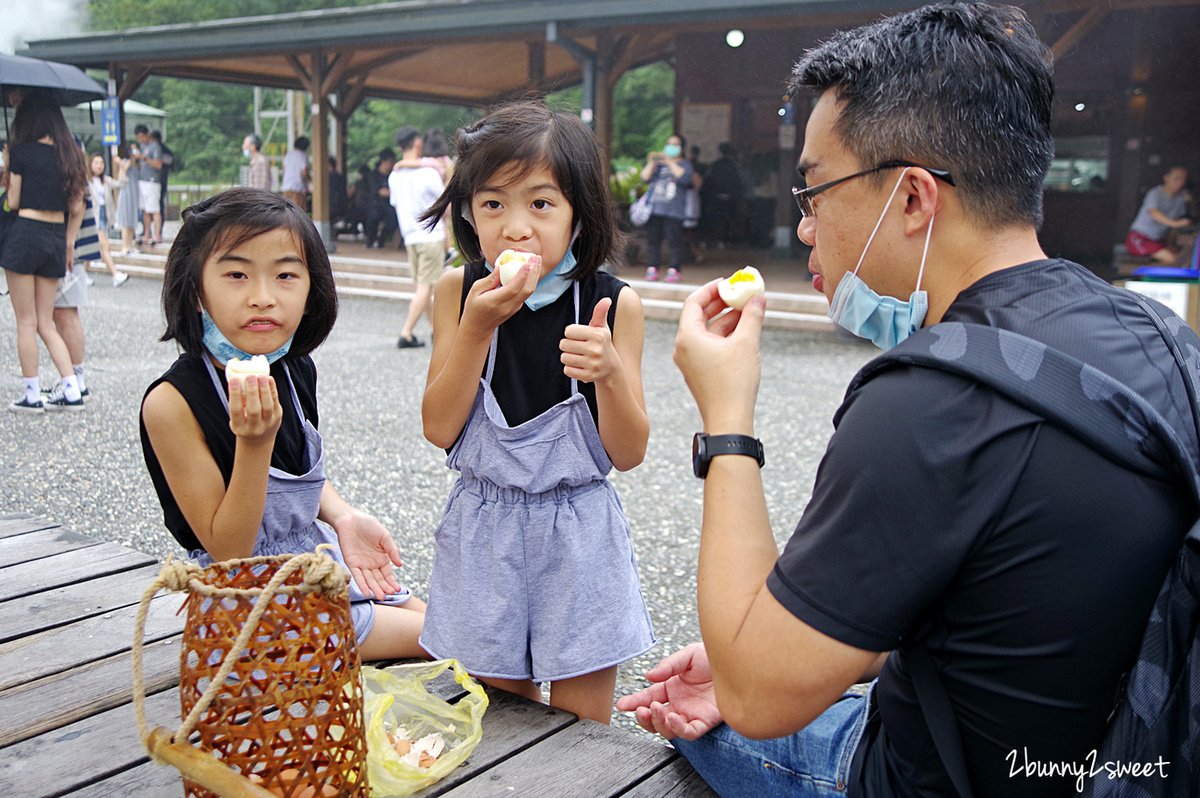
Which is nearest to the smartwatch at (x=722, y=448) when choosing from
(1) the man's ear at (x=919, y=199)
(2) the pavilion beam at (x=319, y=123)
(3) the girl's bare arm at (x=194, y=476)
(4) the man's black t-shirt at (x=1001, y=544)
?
(4) the man's black t-shirt at (x=1001, y=544)

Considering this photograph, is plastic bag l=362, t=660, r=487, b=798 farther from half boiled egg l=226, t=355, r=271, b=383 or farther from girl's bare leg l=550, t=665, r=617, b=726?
half boiled egg l=226, t=355, r=271, b=383

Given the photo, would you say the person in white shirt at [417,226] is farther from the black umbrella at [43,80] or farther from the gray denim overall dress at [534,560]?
the gray denim overall dress at [534,560]

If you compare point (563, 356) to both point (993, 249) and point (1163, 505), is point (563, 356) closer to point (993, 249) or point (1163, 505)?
point (993, 249)

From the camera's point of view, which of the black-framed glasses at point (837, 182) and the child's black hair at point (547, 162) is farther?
the child's black hair at point (547, 162)

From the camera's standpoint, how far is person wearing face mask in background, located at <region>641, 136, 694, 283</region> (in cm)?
1170

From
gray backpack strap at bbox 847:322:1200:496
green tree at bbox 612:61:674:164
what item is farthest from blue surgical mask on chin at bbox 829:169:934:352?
green tree at bbox 612:61:674:164

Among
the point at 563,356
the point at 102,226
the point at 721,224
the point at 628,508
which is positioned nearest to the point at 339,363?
the point at 628,508

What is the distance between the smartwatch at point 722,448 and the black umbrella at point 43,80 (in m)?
7.24

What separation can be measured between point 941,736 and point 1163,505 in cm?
41

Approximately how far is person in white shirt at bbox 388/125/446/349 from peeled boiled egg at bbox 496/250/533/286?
22.2ft

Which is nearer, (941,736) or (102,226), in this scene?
(941,736)

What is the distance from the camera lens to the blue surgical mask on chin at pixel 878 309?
4.65 ft

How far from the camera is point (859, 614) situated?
116cm

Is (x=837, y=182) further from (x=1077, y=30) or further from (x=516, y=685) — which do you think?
(x=1077, y=30)
